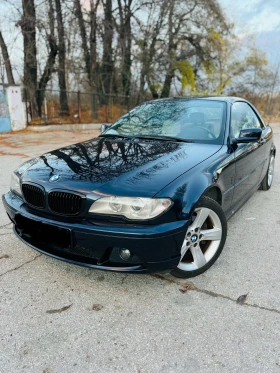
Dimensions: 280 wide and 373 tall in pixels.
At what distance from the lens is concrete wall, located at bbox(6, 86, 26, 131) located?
12.6 meters

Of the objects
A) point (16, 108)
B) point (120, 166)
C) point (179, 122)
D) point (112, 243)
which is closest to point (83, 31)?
point (16, 108)

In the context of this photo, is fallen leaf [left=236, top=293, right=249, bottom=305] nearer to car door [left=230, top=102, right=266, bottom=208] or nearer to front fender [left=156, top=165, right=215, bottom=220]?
front fender [left=156, top=165, right=215, bottom=220]

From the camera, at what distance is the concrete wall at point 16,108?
41.4 feet

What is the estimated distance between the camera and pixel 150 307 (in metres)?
2.18

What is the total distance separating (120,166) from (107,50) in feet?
58.3

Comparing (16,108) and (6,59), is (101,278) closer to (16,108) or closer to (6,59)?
(16,108)

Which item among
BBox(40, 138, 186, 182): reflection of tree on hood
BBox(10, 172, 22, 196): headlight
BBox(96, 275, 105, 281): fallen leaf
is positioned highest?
BBox(40, 138, 186, 182): reflection of tree on hood

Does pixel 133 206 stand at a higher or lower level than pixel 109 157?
lower

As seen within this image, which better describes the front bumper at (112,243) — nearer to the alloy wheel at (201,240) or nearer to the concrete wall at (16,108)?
the alloy wheel at (201,240)

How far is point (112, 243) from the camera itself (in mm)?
2039

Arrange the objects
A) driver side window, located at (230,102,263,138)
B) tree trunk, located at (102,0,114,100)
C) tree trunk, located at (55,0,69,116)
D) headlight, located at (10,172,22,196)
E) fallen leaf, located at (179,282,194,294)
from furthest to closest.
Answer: tree trunk, located at (102,0,114,100) → tree trunk, located at (55,0,69,116) → driver side window, located at (230,102,263,138) → headlight, located at (10,172,22,196) → fallen leaf, located at (179,282,194,294)

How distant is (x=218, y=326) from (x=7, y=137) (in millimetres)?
11622

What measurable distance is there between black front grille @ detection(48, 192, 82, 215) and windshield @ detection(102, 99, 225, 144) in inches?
54.1

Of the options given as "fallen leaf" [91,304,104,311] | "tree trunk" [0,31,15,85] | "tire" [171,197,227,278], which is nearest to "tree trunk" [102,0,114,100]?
"tree trunk" [0,31,15,85]
